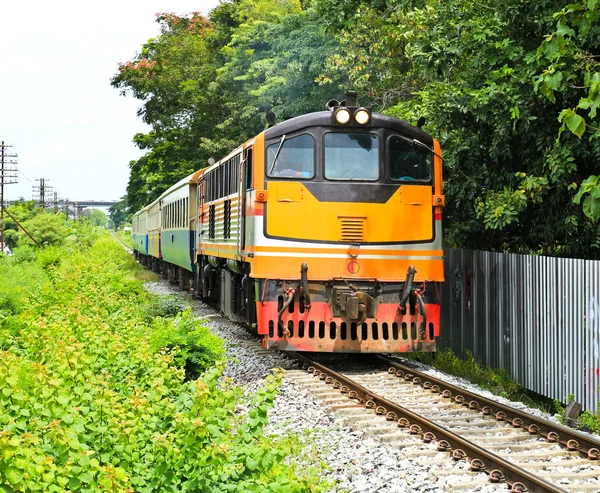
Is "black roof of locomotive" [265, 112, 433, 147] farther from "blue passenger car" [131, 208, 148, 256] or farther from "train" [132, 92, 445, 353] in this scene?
"blue passenger car" [131, 208, 148, 256]

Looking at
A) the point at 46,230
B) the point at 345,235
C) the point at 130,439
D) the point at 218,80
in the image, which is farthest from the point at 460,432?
the point at 46,230

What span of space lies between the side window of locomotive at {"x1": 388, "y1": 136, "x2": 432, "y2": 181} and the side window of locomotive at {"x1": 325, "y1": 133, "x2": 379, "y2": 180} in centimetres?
22

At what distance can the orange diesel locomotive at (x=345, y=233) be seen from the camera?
10266 millimetres

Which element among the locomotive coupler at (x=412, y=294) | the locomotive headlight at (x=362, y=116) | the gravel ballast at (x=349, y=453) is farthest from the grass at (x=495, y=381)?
the locomotive headlight at (x=362, y=116)

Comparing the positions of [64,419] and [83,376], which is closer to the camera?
[64,419]

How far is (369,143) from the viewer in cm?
1073

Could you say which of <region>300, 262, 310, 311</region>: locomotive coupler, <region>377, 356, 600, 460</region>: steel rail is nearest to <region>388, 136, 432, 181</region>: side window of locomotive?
<region>300, 262, 310, 311</region>: locomotive coupler

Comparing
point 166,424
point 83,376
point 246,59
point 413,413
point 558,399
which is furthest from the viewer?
point 246,59

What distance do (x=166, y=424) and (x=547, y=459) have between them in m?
3.25

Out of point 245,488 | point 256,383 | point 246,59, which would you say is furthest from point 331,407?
point 246,59

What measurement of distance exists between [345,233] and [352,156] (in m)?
1.08

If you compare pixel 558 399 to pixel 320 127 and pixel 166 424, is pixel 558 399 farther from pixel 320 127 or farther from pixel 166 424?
pixel 166 424

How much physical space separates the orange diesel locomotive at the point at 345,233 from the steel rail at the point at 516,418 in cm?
85

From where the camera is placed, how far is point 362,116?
34.8 ft
